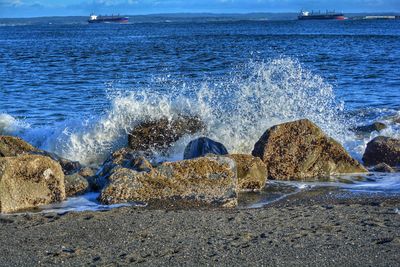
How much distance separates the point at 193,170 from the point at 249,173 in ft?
2.65

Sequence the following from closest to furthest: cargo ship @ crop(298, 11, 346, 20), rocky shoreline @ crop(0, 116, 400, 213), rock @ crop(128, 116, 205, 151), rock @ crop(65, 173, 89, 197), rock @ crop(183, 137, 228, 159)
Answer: rocky shoreline @ crop(0, 116, 400, 213) → rock @ crop(65, 173, 89, 197) → rock @ crop(183, 137, 228, 159) → rock @ crop(128, 116, 205, 151) → cargo ship @ crop(298, 11, 346, 20)

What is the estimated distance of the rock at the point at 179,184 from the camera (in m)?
7.35

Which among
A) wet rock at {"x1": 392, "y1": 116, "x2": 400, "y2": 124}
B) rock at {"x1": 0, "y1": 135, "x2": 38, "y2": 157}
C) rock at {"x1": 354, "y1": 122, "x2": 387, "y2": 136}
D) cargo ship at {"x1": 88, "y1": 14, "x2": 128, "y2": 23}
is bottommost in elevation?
cargo ship at {"x1": 88, "y1": 14, "x2": 128, "y2": 23}

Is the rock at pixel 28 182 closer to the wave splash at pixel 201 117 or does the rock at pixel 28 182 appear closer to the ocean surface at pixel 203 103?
the ocean surface at pixel 203 103

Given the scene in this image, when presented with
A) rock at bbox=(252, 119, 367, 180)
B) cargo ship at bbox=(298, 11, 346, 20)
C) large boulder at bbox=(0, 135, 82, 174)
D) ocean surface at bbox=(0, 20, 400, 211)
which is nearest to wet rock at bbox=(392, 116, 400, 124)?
ocean surface at bbox=(0, 20, 400, 211)

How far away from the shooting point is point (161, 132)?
1095 cm

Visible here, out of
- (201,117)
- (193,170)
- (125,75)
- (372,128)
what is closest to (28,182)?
(193,170)

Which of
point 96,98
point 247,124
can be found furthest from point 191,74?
point 247,124

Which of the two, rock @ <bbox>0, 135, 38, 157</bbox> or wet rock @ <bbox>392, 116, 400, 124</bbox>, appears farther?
wet rock @ <bbox>392, 116, 400, 124</bbox>

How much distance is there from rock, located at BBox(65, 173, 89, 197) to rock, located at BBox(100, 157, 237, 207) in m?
0.48

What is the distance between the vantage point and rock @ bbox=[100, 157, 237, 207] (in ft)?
24.1

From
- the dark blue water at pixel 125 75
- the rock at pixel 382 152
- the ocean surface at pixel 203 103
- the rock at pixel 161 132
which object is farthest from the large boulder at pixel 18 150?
the dark blue water at pixel 125 75

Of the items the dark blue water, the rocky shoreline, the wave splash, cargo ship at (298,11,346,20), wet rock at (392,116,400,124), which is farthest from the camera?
cargo ship at (298,11,346,20)

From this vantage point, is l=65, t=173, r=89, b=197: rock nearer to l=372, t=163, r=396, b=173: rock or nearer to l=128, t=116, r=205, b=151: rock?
l=128, t=116, r=205, b=151: rock
